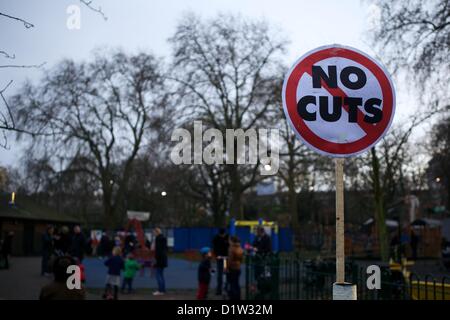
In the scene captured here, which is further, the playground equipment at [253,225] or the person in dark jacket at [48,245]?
the playground equipment at [253,225]

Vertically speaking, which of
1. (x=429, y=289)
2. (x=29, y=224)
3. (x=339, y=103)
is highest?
(x=339, y=103)

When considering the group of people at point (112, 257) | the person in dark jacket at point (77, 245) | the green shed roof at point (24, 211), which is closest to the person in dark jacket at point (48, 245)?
the group of people at point (112, 257)

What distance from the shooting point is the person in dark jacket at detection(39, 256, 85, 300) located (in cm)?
443

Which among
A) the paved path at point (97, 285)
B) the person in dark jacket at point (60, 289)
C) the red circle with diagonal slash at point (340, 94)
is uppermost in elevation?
the red circle with diagonal slash at point (340, 94)

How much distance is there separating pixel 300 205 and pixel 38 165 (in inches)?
1013

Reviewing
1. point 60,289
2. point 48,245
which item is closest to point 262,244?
point 48,245

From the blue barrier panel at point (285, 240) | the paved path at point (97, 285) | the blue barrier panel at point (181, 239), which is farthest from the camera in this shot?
the blue barrier panel at point (285, 240)

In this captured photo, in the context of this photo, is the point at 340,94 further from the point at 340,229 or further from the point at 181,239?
the point at 181,239

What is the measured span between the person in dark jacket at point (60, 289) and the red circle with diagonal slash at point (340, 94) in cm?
216

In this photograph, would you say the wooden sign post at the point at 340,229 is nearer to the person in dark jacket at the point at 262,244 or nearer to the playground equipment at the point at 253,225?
the person in dark jacket at the point at 262,244

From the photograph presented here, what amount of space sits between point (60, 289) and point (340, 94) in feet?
8.93

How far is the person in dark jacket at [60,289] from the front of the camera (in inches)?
174

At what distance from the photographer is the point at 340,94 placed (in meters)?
3.31
